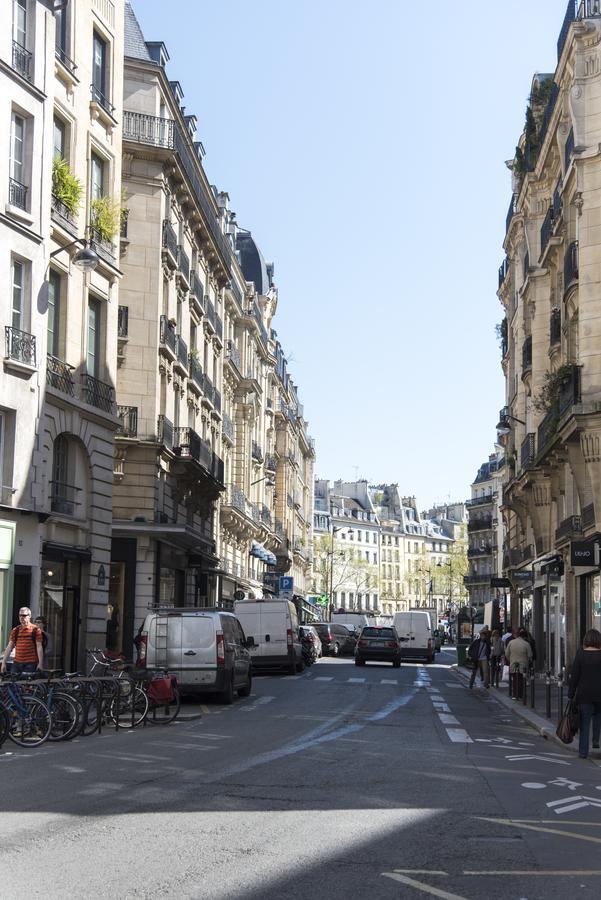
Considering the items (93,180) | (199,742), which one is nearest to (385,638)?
(93,180)

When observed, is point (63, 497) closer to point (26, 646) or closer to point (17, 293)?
point (17, 293)

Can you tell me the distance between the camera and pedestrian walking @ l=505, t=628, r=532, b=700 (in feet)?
92.4

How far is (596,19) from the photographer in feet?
109

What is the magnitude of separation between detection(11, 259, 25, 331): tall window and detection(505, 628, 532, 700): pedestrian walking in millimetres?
12391

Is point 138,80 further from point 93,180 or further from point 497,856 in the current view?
point 497,856

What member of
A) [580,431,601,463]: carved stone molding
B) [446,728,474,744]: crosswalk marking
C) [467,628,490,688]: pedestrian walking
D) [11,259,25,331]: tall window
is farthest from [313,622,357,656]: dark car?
[446,728,474,744]: crosswalk marking

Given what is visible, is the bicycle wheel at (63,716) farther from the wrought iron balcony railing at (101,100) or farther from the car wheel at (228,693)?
Result: the wrought iron balcony railing at (101,100)

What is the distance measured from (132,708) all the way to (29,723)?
3494 mm

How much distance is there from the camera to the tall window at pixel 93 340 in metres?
31.7

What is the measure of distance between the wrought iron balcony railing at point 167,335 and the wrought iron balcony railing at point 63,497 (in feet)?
40.1

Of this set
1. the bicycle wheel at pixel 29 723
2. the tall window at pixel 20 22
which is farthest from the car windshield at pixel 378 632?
the bicycle wheel at pixel 29 723

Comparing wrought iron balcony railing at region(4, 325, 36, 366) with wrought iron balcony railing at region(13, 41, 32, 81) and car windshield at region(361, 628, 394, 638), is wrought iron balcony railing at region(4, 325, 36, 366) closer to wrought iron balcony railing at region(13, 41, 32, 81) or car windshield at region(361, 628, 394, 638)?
wrought iron balcony railing at region(13, 41, 32, 81)

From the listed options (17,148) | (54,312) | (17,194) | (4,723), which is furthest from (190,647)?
(17,148)

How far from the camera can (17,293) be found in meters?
27.2
